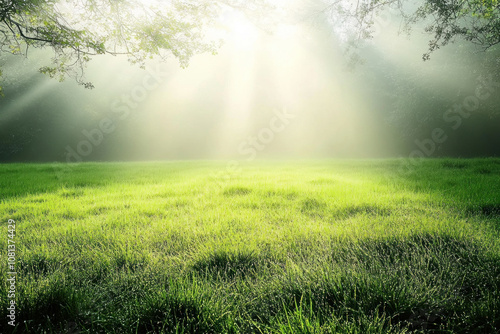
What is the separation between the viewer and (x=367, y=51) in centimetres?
3097

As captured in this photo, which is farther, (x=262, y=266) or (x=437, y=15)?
(x=437, y=15)

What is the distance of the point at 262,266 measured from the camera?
2.09m

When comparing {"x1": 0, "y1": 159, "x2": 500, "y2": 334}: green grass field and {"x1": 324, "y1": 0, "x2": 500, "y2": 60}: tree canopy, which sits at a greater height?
{"x1": 324, "y1": 0, "x2": 500, "y2": 60}: tree canopy

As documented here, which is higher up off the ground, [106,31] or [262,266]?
[106,31]

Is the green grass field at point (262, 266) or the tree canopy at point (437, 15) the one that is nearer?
the green grass field at point (262, 266)

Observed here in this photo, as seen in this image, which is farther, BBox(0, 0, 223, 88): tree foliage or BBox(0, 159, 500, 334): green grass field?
BBox(0, 0, 223, 88): tree foliage

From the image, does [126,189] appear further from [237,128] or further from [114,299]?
[237,128]

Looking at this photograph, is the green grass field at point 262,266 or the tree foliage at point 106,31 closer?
the green grass field at point 262,266

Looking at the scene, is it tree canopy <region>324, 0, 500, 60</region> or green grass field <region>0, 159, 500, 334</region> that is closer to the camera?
green grass field <region>0, 159, 500, 334</region>

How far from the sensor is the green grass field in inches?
56.8

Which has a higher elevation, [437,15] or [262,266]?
[437,15]

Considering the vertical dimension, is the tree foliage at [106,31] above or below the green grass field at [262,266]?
above

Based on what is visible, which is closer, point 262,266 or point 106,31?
point 262,266

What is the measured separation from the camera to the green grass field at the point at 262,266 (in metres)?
1.44
